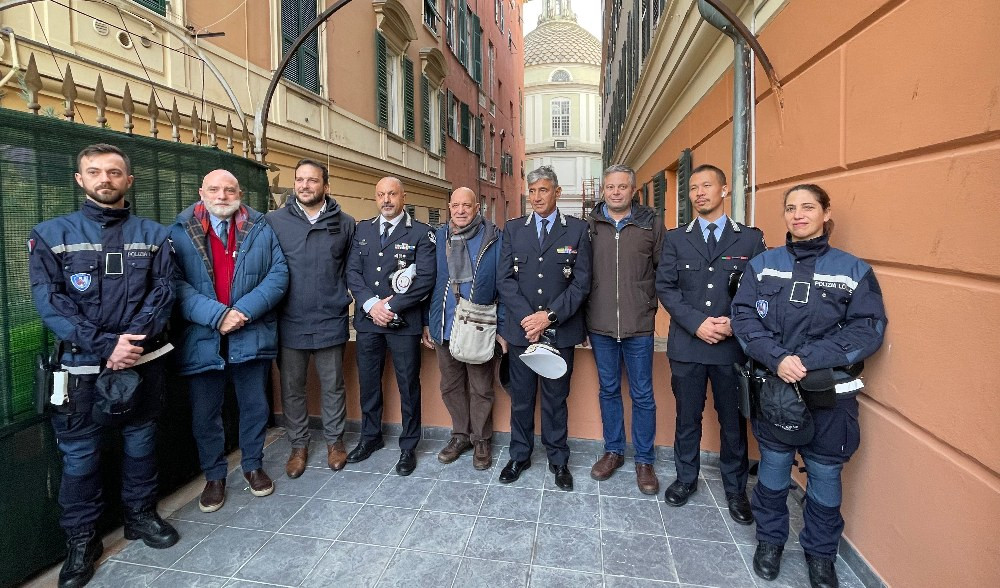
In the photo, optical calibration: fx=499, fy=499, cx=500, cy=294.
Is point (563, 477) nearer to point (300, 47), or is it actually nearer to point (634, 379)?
point (634, 379)

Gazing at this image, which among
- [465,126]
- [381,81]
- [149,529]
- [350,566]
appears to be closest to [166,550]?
[149,529]

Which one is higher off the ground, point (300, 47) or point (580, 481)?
point (300, 47)

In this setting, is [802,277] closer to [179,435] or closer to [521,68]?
[179,435]

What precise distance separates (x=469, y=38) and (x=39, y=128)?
18060 mm

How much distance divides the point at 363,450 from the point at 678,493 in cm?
228

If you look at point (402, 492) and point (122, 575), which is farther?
point (402, 492)

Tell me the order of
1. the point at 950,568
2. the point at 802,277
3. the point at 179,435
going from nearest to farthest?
the point at 950,568, the point at 802,277, the point at 179,435

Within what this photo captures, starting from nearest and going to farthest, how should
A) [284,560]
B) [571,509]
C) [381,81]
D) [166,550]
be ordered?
[284,560] → [166,550] → [571,509] → [381,81]

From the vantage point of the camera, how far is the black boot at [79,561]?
96.7 inches

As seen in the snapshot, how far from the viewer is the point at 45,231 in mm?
2383

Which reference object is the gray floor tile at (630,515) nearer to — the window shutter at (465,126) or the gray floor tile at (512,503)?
the gray floor tile at (512,503)

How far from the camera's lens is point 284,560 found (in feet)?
8.61

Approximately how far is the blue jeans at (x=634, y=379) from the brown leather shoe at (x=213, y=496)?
2.59 meters

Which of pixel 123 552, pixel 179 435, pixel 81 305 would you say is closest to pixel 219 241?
pixel 81 305
